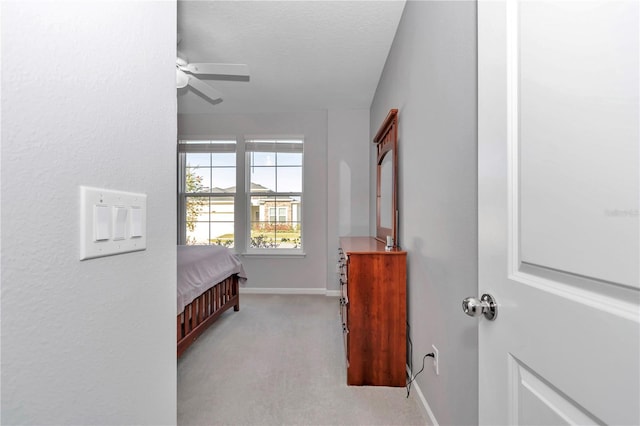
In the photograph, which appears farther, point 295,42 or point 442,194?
point 295,42

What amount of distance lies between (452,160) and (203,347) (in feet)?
7.98

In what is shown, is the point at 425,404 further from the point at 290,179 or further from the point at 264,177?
the point at 264,177

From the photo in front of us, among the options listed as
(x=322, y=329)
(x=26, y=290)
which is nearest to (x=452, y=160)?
(x=26, y=290)

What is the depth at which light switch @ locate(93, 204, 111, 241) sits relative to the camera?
55cm

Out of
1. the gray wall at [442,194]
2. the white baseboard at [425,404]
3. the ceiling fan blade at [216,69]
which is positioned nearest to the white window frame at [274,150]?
the ceiling fan blade at [216,69]

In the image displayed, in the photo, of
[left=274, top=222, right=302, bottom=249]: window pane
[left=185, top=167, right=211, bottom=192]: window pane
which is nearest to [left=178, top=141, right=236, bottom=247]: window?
[left=185, top=167, right=211, bottom=192]: window pane

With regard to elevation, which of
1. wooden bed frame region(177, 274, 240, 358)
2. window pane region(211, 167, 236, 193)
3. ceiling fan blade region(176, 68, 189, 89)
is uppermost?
ceiling fan blade region(176, 68, 189, 89)

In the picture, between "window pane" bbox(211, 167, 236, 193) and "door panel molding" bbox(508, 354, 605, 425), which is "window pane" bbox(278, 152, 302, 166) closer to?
"window pane" bbox(211, 167, 236, 193)

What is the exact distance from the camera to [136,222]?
0.67m

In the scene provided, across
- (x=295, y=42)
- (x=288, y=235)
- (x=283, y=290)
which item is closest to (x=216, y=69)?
(x=295, y=42)

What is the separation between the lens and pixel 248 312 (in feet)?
12.0

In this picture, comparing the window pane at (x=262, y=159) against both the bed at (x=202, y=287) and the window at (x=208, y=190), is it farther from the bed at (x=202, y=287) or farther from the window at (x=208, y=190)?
the bed at (x=202, y=287)

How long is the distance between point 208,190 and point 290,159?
4.25ft

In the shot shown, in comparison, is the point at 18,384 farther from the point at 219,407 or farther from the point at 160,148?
Result: the point at 219,407
